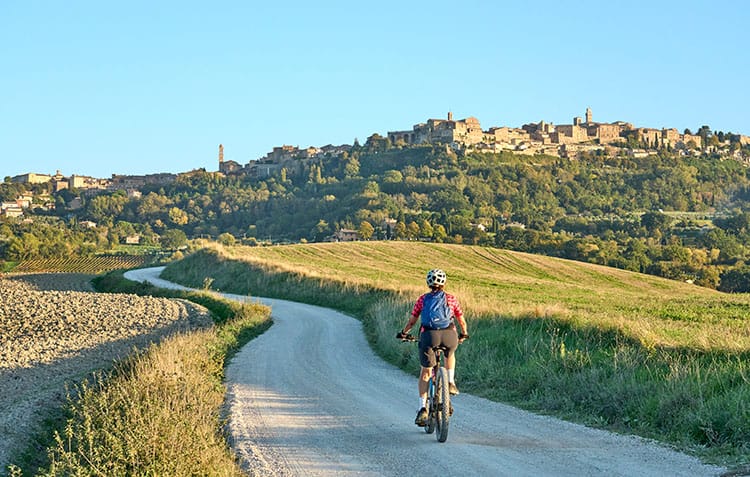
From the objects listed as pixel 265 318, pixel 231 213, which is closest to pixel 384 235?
pixel 231 213

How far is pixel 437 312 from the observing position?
10070mm

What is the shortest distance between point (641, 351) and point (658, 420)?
11.6ft

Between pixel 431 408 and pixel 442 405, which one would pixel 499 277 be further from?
pixel 442 405

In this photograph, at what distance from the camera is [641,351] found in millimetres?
13727

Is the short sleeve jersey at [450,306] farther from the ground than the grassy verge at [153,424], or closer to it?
farther from the ground

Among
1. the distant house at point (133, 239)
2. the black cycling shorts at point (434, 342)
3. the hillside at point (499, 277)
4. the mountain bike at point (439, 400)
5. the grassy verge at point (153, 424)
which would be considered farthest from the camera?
the distant house at point (133, 239)

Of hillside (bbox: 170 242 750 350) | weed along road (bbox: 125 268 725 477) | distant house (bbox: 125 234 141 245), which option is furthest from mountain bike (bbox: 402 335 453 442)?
distant house (bbox: 125 234 141 245)

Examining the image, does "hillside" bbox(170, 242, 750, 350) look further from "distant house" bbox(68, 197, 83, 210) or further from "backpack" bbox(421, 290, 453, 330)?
"distant house" bbox(68, 197, 83, 210)

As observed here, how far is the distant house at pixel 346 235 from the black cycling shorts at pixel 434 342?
9510 cm

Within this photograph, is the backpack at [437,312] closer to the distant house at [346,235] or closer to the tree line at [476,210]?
the tree line at [476,210]

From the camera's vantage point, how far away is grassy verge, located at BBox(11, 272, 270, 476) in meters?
8.33

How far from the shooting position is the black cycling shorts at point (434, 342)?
32.8 feet

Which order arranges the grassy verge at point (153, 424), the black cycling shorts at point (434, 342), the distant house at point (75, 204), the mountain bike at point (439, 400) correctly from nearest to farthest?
the grassy verge at point (153, 424)
the mountain bike at point (439, 400)
the black cycling shorts at point (434, 342)
the distant house at point (75, 204)

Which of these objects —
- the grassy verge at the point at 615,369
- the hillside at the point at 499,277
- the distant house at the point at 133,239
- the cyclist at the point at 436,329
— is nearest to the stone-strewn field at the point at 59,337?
the cyclist at the point at 436,329
